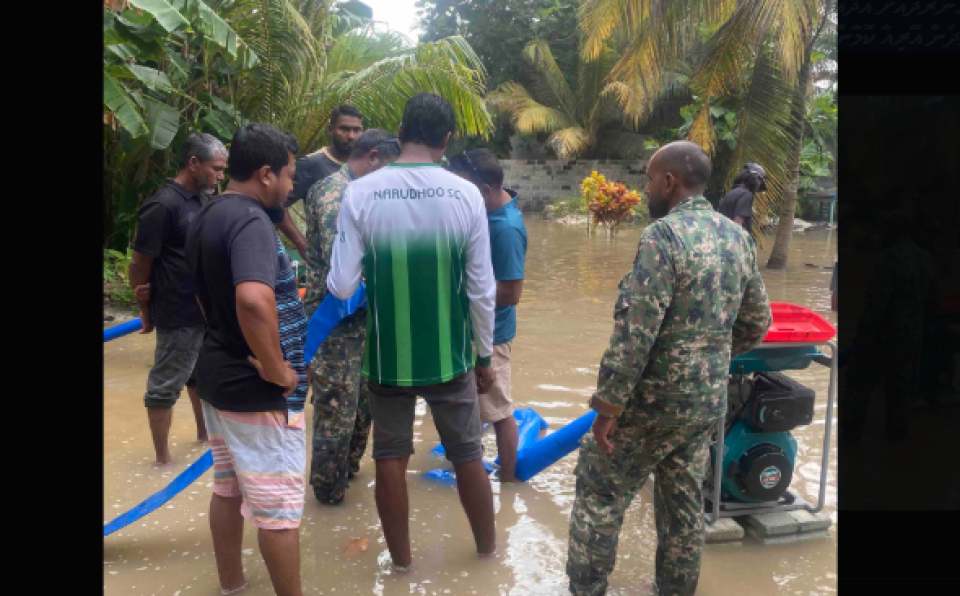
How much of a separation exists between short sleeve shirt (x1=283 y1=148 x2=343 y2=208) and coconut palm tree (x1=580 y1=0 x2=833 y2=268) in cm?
976

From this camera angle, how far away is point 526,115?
28328 millimetres

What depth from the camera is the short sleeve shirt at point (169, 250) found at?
455 cm

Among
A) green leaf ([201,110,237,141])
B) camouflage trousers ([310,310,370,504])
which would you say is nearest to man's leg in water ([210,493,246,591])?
camouflage trousers ([310,310,370,504])

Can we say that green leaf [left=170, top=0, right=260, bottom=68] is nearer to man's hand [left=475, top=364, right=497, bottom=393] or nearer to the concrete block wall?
man's hand [left=475, top=364, right=497, bottom=393]

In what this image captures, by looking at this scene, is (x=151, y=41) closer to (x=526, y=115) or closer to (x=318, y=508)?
(x=318, y=508)

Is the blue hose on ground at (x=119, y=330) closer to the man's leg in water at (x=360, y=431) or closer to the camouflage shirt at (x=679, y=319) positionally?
the man's leg in water at (x=360, y=431)

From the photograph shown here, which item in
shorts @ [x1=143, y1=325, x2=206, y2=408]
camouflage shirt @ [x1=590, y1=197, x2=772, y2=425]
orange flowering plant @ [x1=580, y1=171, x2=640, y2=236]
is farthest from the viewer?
orange flowering plant @ [x1=580, y1=171, x2=640, y2=236]

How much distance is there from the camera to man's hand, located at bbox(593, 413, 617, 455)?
3.07 meters

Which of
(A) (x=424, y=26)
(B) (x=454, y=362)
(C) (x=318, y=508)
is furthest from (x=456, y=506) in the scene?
(A) (x=424, y=26)

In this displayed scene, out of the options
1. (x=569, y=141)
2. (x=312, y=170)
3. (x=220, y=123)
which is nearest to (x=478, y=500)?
(x=312, y=170)

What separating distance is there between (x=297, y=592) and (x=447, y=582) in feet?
2.49

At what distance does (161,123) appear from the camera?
26.9ft
